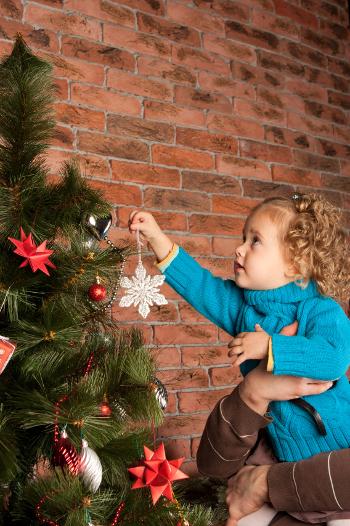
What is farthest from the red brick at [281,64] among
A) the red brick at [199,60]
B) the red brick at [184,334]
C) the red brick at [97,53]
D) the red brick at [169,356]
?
the red brick at [169,356]

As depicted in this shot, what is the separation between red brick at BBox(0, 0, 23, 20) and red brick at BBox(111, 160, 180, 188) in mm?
551

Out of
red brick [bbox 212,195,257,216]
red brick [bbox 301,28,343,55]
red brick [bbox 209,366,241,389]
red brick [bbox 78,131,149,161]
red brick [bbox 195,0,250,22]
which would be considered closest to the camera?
red brick [bbox 78,131,149,161]

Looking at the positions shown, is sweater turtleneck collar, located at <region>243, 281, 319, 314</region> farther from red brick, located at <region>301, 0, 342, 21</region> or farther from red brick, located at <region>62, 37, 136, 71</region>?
red brick, located at <region>301, 0, 342, 21</region>

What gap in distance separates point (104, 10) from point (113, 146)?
50 cm

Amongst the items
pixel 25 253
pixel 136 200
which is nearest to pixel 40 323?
pixel 25 253

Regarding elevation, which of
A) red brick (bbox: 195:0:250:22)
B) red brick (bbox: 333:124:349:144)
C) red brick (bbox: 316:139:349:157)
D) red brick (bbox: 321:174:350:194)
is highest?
red brick (bbox: 195:0:250:22)

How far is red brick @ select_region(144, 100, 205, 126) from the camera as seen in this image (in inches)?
83.8

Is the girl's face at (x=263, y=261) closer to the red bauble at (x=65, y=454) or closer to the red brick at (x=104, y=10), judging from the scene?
the red bauble at (x=65, y=454)

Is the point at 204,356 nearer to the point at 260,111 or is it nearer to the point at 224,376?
the point at 224,376

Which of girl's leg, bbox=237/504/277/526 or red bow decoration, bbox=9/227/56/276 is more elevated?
red bow decoration, bbox=9/227/56/276

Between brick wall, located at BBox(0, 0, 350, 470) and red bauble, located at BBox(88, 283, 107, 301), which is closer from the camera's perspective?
red bauble, located at BBox(88, 283, 107, 301)

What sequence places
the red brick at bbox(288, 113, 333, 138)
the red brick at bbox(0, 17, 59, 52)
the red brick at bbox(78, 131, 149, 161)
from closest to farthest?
the red brick at bbox(0, 17, 59, 52), the red brick at bbox(78, 131, 149, 161), the red brick at bbox(288, 113, 333, 138)

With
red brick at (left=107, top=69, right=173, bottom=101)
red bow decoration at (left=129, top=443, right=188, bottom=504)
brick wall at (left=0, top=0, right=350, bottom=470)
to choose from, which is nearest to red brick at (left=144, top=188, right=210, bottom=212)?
brick wall at (left=0, top=0, right=350, bottom=470)

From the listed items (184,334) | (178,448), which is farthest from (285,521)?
(184,334)
